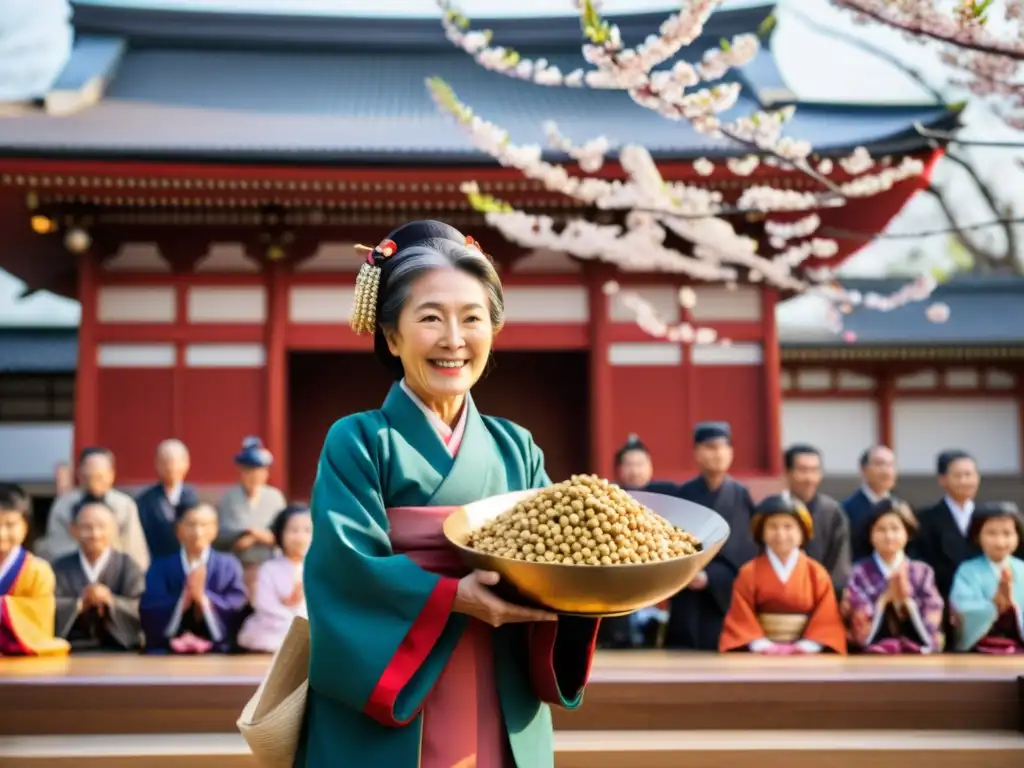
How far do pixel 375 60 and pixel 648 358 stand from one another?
6.39 metres

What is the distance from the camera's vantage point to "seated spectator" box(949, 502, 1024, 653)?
5.35m

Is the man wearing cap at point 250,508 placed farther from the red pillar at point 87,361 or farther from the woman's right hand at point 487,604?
the woman's right hand at point 487,604

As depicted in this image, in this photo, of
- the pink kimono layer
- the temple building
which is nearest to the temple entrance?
the temple building

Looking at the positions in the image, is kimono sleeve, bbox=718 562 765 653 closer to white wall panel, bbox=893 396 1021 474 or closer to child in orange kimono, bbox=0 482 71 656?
child in orange kimono, bbox=0 482 71 656

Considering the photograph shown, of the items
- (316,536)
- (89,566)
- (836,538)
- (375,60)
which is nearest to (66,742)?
(89,566)

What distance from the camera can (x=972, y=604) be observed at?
5398 mm

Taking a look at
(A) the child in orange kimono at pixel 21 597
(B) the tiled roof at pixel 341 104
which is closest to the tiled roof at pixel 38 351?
(B) the tiled roof at pixel 341 104

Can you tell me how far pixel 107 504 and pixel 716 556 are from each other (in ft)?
13.4

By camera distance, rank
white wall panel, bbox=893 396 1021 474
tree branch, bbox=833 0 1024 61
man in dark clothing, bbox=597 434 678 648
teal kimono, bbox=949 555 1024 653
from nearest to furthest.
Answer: tree branch, bbox=833 0 1024 61 → teal kimono, bbox=949 555 1024 653 → man in dark clothing, bbox=597 434 678 648 → white wall panel, bbox=893 396 1021 474

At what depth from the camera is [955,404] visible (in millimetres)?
13641

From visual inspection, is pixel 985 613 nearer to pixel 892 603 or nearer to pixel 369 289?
pixel 892 603

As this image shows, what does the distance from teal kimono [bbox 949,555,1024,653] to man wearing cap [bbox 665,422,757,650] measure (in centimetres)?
119

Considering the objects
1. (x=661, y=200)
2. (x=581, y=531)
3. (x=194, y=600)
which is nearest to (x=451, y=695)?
(x=581, y=531)

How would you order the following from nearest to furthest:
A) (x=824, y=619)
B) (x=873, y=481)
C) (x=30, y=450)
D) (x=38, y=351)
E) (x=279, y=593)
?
(x=824, y=619), (x=279, y=593), (x=873, y=481), (x=30, y=450), (x=38, y=351)
